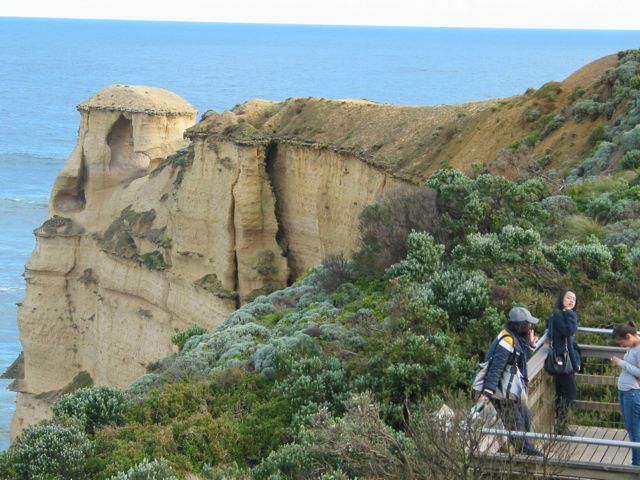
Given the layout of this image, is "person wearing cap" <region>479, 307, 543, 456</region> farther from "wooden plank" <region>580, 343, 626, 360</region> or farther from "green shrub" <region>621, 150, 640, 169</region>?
"green shrub" <region>621, 150, 640, 169</region>

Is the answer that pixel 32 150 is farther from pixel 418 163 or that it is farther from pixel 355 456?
pixel 355 456

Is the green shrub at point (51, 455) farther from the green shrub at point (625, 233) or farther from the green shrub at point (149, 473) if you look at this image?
the green shrub at point (625, 233)

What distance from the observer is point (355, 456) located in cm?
1000

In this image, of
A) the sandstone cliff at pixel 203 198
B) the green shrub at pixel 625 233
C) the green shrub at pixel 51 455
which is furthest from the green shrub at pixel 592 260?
the sandstone cliff at pixel 203 198

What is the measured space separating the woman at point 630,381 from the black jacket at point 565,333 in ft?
3.10

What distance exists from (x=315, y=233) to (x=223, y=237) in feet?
11.1

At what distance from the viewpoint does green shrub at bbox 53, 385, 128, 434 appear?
14.4 metres

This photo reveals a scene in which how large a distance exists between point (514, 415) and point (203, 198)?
27501 millimetres

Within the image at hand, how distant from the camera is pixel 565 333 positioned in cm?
1082

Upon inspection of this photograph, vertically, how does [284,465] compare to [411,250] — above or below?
below

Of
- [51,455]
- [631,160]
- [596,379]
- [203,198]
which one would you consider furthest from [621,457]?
[203,198]

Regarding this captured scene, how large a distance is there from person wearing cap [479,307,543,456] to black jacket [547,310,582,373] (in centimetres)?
40

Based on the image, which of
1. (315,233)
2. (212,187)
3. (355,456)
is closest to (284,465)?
(355,456)

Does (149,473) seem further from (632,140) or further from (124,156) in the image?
(124,156)
